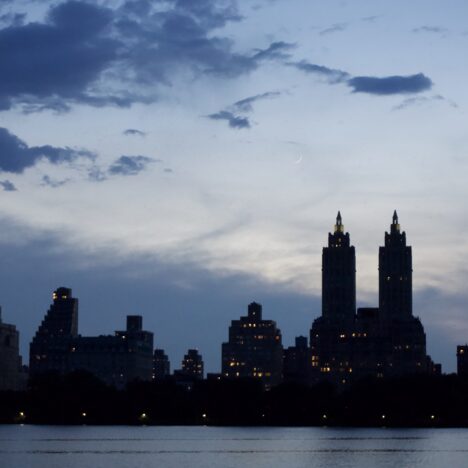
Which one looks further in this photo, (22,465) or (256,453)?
(256,453)

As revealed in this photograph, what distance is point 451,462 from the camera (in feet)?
527

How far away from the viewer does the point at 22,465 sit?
14425 cm

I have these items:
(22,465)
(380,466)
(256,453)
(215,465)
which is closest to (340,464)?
(380,466)

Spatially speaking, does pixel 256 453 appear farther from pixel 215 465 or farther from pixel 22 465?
pixel 22 465

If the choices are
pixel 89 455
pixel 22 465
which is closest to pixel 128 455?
pixel 89 455

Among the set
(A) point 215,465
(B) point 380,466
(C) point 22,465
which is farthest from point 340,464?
(C) point 22,465

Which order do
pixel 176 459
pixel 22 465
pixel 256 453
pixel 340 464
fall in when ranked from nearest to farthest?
pixel 22 465, pixel 340 464, pixel 176 459, pixel 256 453

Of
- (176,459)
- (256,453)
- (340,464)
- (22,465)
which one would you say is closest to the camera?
(22,465)

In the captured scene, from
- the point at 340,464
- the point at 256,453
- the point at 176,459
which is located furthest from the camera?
the point at 256,453

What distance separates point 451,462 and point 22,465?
54.4 meters

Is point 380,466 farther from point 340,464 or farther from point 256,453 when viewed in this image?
point 256,453

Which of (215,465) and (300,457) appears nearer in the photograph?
(215,465)

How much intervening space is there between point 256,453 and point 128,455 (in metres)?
18.8

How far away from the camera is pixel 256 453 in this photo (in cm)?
18012
